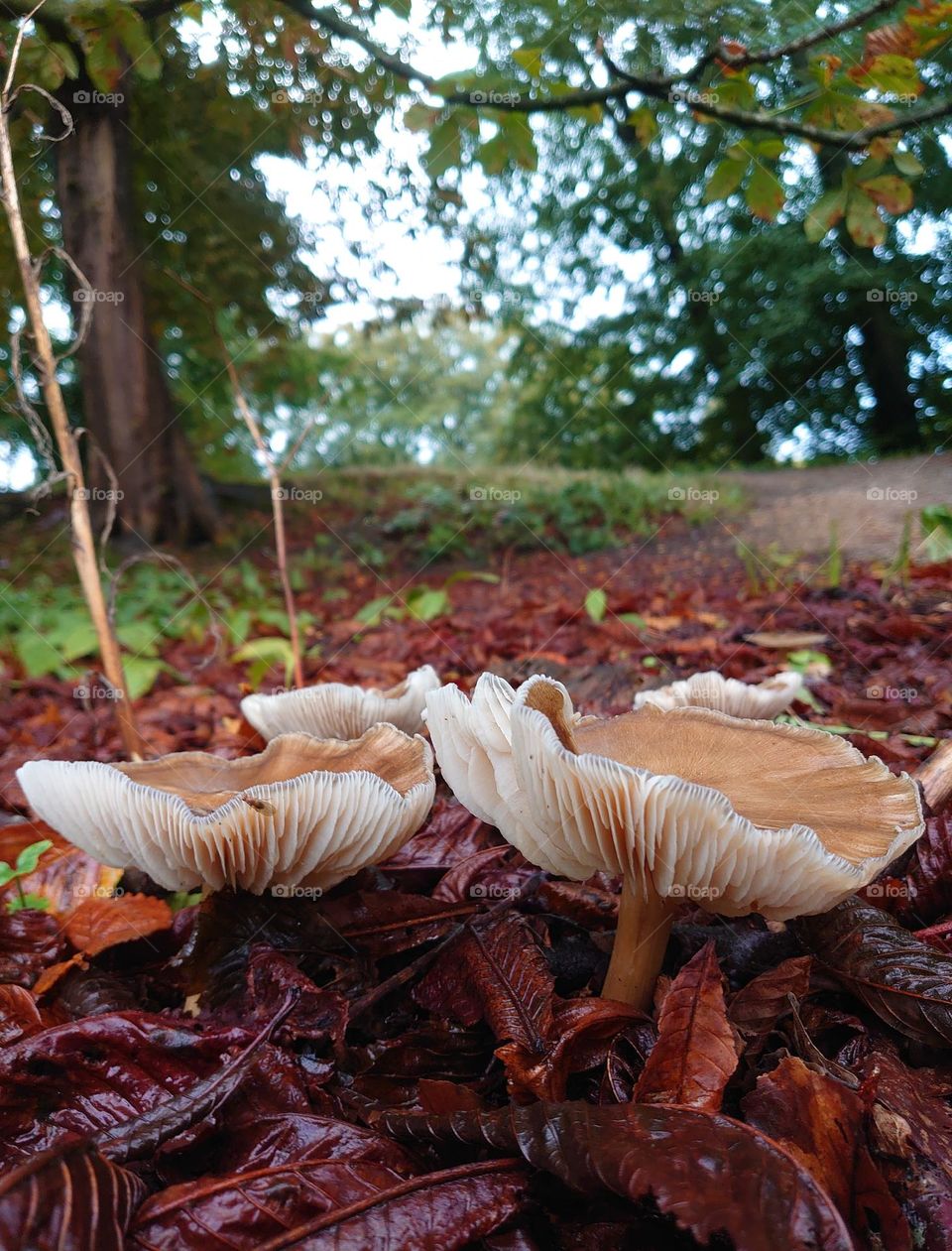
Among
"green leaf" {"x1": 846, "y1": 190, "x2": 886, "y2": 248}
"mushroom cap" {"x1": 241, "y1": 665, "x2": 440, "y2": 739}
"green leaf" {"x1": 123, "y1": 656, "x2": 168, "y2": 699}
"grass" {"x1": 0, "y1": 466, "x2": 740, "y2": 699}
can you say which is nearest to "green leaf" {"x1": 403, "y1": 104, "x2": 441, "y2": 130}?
"green leaf" {"x1": 846, "y1": 190, "x2": 886, "y2": 248}

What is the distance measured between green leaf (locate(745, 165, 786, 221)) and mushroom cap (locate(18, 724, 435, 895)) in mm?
3203

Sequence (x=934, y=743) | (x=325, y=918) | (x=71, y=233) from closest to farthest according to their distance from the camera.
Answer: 1. (x=325, y=918)
2. (x=934, y=743)
3. (x=71, y=233)

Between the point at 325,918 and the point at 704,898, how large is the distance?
1.00 m

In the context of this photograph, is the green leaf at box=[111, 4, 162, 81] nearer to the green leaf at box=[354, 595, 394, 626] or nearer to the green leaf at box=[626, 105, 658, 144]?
the green leaf at box=[626, 105, 658, 144]

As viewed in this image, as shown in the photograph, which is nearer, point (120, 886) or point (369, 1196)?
point (369, 1196)

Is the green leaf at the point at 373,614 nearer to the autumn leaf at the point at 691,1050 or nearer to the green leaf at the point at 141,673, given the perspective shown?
the green leaf at the point at 141,673

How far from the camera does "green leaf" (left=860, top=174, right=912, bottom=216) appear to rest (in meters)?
3.40

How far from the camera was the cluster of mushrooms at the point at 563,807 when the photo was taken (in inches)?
52.2

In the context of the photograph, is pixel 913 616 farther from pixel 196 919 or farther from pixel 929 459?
pixel 929 459

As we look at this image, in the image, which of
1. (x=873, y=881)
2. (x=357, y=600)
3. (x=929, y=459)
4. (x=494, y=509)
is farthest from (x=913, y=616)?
(x=929, y=459)

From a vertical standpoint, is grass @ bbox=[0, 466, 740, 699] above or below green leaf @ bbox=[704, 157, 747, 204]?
below

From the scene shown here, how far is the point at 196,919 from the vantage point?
1912mm

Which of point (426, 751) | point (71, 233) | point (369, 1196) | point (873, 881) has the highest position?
point (71, 233)

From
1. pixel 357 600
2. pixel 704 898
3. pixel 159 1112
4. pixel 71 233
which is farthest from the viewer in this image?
pixel 357 600
